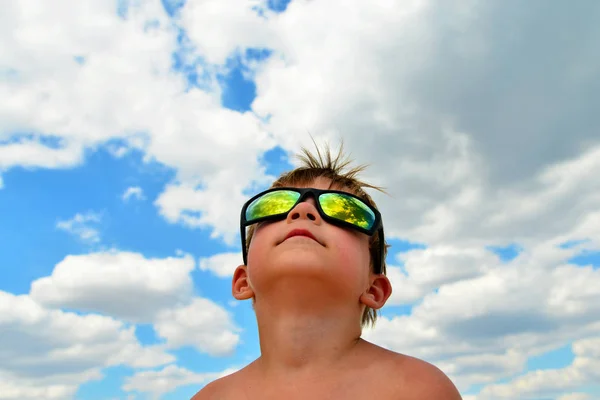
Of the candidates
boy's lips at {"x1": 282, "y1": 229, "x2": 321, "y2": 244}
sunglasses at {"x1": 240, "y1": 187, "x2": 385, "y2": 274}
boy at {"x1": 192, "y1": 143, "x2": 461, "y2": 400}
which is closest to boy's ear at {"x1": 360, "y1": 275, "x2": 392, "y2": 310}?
boy at {"x1": 192, "y1": 143, "x2": 461, "y2": 400}

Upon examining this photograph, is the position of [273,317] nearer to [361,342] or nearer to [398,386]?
[361,342]

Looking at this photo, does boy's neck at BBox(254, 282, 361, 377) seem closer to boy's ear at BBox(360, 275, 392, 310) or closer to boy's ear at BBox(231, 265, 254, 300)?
boy's ear at BBox(231, 265, 254, 300)

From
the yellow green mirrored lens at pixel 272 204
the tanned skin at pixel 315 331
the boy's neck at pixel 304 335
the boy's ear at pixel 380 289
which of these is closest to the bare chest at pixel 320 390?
the tanned skin at pixel 315 331

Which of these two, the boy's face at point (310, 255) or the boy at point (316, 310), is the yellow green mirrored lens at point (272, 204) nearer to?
the boy at point (316, 310)

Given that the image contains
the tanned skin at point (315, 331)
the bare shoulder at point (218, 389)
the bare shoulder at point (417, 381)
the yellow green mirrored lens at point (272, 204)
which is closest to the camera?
the bare shoulder at point (417, 381)

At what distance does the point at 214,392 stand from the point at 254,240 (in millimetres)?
1506

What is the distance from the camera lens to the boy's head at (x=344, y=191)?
5.34 m

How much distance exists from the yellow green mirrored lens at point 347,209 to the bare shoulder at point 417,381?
4.70 feet

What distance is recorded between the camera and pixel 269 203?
18.8ft

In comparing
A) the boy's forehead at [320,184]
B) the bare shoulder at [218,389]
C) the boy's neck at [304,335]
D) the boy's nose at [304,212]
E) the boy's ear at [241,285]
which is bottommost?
the bare shoulder at [218,389]

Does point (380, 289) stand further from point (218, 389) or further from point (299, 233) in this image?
point (218, 389)

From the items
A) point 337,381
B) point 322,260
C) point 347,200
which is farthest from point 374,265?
point 337,381

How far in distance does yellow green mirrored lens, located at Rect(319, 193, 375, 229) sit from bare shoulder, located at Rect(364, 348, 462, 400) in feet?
4.70

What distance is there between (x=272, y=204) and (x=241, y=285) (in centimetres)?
97
